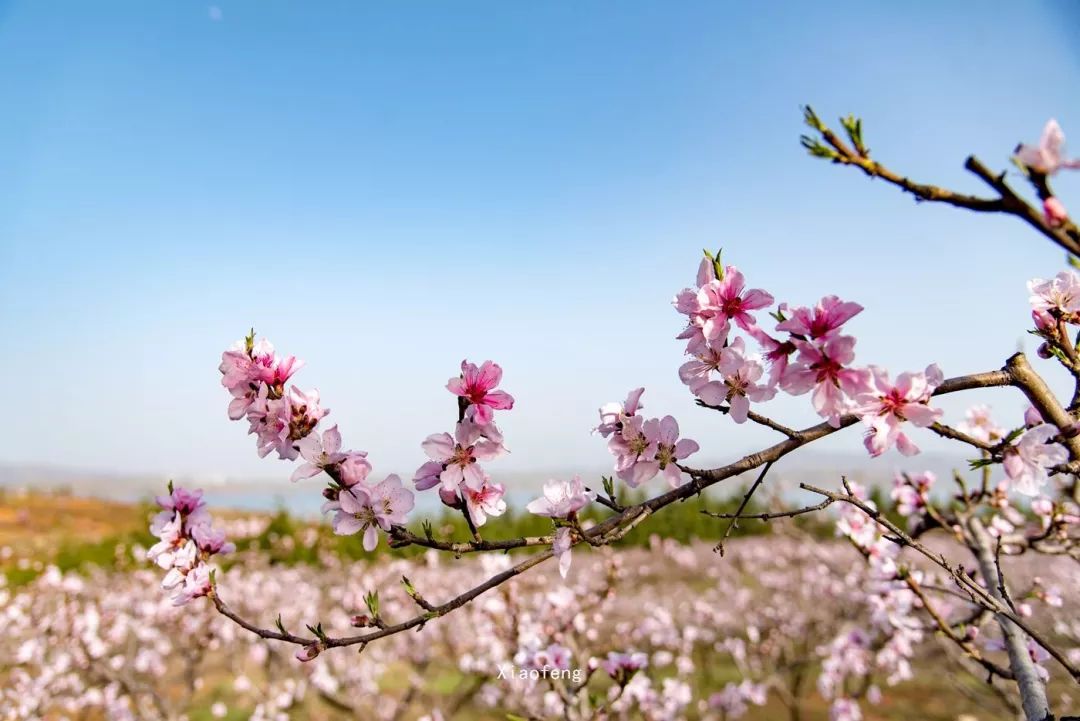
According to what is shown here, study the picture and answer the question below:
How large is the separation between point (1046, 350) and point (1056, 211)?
89cm

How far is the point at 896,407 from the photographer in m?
1.35

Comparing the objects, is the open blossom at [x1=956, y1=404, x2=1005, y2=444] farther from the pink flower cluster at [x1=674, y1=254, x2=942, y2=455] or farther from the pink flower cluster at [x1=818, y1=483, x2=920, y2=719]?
the pink flower cluster at [x1=674, y1=254, x2=942, y2=455]

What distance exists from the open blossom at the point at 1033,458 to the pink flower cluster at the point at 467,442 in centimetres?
123

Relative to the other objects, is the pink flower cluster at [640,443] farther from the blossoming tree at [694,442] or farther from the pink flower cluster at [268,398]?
the pink flower cluster at [268,398]

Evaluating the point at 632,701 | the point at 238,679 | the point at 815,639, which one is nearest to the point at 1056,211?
the point at 632,701

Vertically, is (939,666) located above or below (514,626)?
below

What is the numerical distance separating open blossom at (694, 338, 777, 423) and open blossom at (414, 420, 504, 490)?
1.83ft

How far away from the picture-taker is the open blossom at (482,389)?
1480mm

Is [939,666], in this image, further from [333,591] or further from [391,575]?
[333,591]

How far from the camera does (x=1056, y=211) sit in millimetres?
988

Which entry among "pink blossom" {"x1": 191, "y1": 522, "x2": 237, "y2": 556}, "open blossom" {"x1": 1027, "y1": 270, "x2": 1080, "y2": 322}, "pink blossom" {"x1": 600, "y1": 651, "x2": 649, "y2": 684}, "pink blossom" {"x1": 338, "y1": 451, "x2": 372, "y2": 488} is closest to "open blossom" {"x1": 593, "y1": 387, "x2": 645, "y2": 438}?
"pink blossom" {"x1": 338, "y1": 451, "x2": 372, "y2": 488}

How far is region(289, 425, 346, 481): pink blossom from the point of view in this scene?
5.06 feet

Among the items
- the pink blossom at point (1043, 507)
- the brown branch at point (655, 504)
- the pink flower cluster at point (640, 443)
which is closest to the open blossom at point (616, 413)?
the pink flower cluster at point (640, 443)

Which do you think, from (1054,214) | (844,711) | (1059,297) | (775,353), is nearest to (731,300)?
(775,353)
